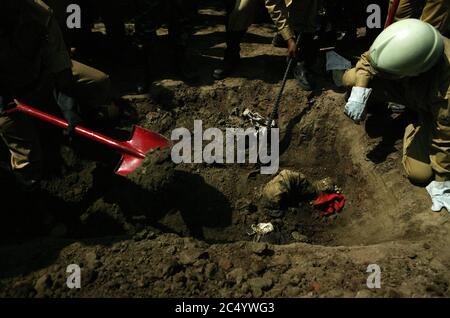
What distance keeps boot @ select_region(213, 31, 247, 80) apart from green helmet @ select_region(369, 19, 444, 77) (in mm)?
1744

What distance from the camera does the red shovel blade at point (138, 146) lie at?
10.5 feet

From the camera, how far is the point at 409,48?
282cm

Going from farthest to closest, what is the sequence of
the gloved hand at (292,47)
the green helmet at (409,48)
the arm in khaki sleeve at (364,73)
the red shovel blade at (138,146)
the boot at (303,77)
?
1. the boot at (303,77)
2. the gloved hand at (292,47)
3. the arm in khaki sleeve at (364,73)
4. the red shovel blade at (138,146)
5. the green helmet at (409,48)

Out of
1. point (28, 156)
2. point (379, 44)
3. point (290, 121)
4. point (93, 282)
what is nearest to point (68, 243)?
point (93, 282)

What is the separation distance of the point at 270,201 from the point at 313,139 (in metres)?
0.94

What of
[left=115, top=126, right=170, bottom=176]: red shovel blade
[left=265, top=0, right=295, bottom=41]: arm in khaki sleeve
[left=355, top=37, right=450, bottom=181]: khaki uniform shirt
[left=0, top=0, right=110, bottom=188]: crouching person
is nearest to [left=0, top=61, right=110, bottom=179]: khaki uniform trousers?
[left=0, top=0, right=110, bottom=188]: crouching person

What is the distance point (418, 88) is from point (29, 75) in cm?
312

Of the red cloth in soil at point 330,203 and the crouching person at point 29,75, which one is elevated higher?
the crouching person at point 29,75

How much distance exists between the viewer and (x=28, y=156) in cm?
303

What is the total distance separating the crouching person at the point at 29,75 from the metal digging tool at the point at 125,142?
0.08 metres

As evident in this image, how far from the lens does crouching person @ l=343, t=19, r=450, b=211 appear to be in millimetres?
2863

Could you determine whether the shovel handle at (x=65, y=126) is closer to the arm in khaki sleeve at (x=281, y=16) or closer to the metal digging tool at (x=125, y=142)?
the metal digging tool at (x=125, y=142)

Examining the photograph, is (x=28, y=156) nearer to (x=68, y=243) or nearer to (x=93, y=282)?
(x=68, y=243)

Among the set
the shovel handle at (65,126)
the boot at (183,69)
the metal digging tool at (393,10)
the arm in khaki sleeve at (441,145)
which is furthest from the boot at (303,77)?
the shovel handle at (65,126)
